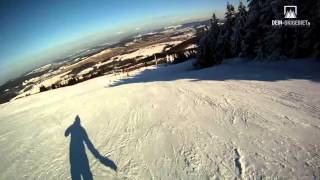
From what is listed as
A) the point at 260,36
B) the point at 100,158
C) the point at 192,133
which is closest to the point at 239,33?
the point at 260,36

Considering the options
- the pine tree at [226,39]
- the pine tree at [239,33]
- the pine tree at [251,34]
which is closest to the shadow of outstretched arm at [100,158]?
the pine tree at [251,34]

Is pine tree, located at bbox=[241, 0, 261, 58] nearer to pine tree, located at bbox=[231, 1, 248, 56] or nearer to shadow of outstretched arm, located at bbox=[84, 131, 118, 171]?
pine tree, located at bbox=[231, 1, 248, 56]

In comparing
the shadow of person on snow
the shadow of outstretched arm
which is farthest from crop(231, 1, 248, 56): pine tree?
the shadow of outstretched arm

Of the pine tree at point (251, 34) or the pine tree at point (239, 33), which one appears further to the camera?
the pine tree at point (239, 33)

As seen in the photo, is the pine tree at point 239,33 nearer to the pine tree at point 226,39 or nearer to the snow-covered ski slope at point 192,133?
the pine tree at point 226,39

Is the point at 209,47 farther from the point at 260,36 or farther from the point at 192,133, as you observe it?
the point at 192,133

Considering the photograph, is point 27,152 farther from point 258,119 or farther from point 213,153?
point 258,119
